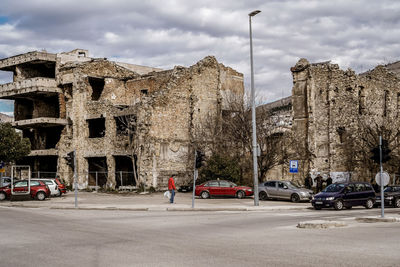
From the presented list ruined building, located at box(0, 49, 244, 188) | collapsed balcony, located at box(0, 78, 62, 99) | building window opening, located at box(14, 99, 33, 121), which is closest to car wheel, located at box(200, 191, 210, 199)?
ruined building, located at box(0, 49, 244, 188)

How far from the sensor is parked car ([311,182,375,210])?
26875mm

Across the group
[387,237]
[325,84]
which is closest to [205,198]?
[325,84]

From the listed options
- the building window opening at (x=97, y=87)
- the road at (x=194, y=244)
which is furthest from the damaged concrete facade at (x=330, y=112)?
the road at (x=194, y=244)

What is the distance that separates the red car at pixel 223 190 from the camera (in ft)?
114

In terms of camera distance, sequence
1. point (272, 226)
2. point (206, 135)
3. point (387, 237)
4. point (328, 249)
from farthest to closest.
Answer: point (206, 135) → point (272, 226) → point (387, 237) → point (328, 249)

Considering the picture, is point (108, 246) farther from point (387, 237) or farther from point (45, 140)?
point (45, 140)

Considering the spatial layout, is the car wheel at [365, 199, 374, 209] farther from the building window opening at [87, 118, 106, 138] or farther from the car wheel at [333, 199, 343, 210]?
the building window opening at [87, 118, 106, 138]

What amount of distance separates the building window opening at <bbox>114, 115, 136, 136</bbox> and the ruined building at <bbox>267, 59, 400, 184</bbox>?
42.5 feet

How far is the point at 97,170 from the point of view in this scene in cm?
4769

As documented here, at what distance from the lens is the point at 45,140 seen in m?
52.6

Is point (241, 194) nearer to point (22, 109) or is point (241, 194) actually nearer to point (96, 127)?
point (96, 127)

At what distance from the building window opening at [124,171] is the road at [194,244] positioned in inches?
998

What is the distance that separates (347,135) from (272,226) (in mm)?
27907

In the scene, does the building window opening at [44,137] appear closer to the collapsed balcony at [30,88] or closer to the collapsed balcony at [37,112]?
the collapsed balcony at [37,112]
